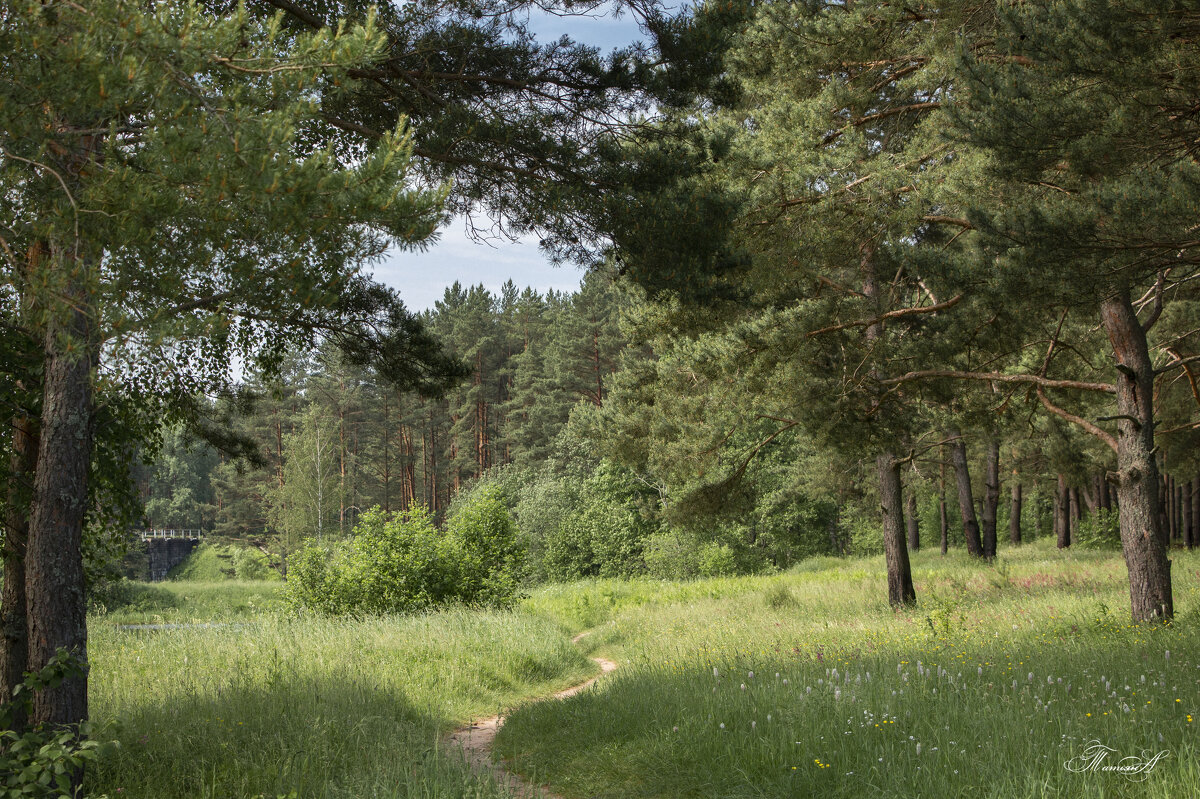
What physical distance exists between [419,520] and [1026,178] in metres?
12.5

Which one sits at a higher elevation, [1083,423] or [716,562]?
[1083,423]

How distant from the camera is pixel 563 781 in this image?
5.43 metres

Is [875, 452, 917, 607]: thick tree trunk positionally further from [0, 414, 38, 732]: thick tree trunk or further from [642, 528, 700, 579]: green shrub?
[642, 528, 700, 579]: green shrub

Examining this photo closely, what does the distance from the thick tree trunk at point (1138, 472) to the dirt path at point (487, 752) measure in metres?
6.65

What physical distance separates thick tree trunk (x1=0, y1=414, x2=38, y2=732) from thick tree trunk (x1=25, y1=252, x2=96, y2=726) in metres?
0.54

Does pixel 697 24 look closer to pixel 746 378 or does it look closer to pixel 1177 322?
pixel 746 378

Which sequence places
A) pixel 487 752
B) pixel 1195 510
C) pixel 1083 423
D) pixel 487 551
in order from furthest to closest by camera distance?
pixel 1195 510 → pixel 487 551 → pixel 1083 423 → pixel 487 752

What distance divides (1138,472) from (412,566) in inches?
465

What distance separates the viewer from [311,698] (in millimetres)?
6781

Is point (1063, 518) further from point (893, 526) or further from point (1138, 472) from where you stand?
point (1138, 472)

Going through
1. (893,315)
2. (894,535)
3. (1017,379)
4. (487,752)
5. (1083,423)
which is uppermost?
(893,315)

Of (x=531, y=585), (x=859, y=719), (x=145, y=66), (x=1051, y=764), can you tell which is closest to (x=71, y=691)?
(x=145, y=66)

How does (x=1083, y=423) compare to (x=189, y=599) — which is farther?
(x=189, y=599)

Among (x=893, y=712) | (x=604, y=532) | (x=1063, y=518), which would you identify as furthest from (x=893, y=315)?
(x=604, y=532)
